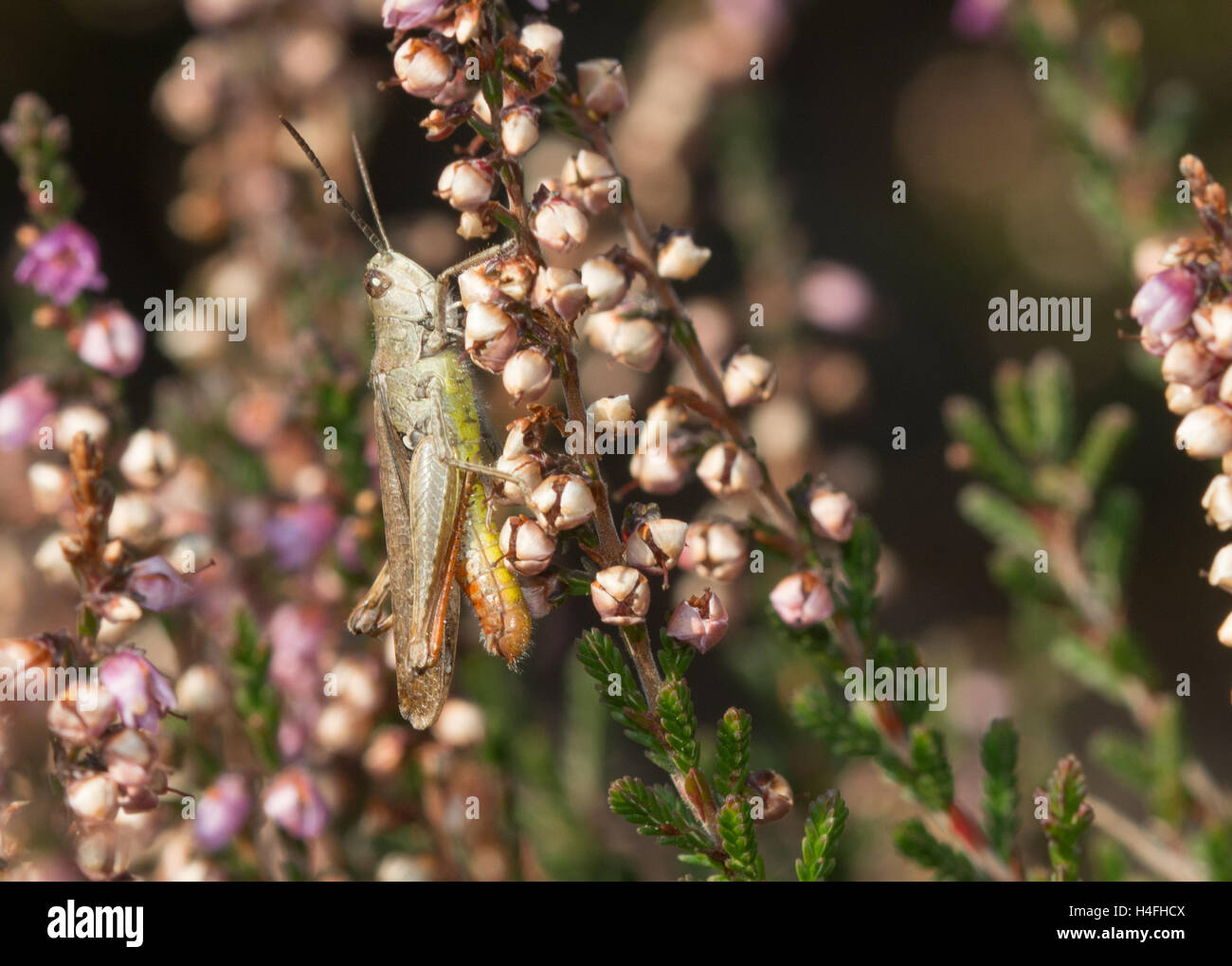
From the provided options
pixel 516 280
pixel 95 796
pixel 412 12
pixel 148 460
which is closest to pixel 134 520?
pixel 148 460

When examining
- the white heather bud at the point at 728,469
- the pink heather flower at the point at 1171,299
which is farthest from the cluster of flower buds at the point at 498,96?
the pink heather flower at the point at 1171,299

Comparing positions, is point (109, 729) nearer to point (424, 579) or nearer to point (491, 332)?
point (424, 579)

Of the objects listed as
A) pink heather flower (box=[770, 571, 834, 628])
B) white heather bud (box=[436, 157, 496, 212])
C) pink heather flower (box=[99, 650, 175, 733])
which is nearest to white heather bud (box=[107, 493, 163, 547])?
pink heather flower (box=[99, 650, 175, 733])

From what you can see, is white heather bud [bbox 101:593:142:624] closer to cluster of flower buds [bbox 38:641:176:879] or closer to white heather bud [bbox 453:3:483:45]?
cluster of flower buds [bbox 38:641:176:879]

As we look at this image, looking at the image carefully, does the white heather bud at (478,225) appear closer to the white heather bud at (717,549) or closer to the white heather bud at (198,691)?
the white heather bud at (717,549)

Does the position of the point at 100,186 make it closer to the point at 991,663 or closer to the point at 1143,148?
the point at 1143,148

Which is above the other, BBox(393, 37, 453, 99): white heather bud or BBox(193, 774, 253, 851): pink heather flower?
BBox(393, 37, 453, 99): white heather bud
